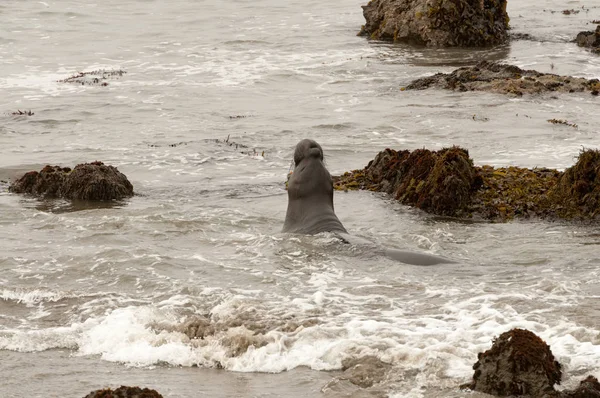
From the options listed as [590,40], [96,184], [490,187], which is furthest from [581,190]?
[590,40]

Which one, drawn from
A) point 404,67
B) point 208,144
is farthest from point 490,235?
point 404,67

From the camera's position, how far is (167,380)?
25.3 ft

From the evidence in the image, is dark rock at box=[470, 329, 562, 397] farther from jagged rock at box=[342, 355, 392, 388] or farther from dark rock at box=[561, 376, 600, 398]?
jagged rock at box=[342, 355, 392, 388]

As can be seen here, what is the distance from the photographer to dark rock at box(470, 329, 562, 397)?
6.83m

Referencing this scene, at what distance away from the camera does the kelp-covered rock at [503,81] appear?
20750mm

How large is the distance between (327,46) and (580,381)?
919 inches

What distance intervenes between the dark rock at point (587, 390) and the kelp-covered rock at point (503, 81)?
567 inches

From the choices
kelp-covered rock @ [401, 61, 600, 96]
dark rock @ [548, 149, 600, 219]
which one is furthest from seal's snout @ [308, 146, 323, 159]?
kelp-covered rock @ [401, 61, 600, 96]

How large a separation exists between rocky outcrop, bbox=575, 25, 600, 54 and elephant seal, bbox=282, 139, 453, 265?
665 inches

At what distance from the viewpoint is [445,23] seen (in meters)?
28.1

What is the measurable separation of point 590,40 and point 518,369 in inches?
877

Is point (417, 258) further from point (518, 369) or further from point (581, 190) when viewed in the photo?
point (518, 369)

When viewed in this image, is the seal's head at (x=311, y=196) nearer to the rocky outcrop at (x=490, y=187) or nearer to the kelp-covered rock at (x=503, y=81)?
the rocky outcrop at (x=490, y=187)

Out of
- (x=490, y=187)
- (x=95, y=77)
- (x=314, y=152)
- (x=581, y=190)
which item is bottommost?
(x=490, y=187)
